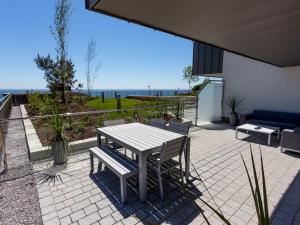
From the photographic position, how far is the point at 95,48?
48.3 feet

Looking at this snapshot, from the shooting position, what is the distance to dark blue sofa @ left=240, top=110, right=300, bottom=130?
5.85m

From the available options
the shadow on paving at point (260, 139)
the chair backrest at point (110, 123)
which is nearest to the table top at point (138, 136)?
the chair backrest at point (110, 123)

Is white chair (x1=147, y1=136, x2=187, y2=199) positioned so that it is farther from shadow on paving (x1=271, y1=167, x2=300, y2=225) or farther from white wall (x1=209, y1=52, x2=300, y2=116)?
white wall (x1=209, y1=52, x2=300, y2=116)

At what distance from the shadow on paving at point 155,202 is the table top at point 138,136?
28.8 inches

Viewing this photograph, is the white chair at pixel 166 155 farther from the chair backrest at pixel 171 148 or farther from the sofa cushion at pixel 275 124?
the sofa cushion at pixel 275 124

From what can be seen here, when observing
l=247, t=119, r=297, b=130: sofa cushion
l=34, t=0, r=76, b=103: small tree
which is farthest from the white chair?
l=34, t=0, r=76, b=103: small tree

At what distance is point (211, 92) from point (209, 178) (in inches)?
206

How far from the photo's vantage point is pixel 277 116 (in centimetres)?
633

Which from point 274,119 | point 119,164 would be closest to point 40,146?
point 119,164

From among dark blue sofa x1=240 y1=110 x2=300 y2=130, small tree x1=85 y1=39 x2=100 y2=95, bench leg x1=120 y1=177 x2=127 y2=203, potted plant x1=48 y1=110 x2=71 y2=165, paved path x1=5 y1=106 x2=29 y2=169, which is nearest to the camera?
bench leg x1=120 y1=177 x2=127 y2=203

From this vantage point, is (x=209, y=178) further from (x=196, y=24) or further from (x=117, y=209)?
(x=196, y=24)

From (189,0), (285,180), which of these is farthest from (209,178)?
(189,0)

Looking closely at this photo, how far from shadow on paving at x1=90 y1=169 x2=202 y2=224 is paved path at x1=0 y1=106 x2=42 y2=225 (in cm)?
90

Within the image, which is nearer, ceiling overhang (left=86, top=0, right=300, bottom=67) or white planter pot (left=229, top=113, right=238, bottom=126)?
ceiling overhang (left=86, top=0, right=300, bottom=67)
